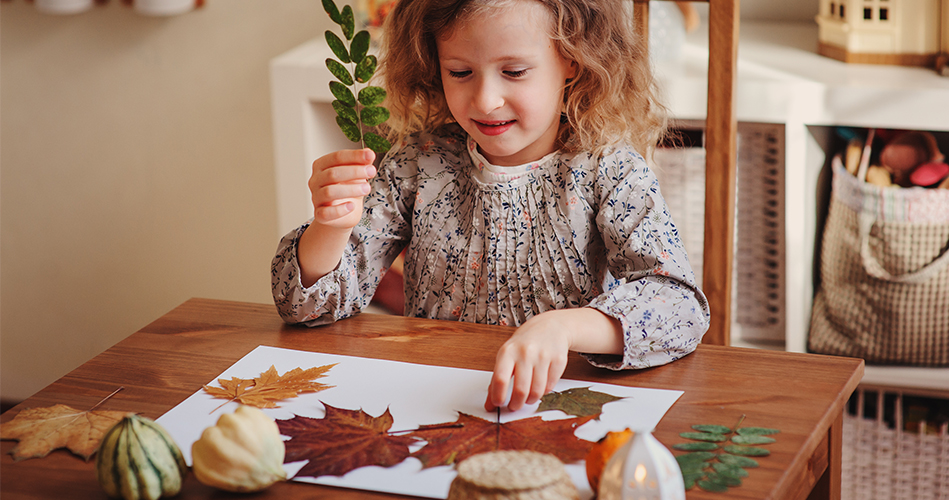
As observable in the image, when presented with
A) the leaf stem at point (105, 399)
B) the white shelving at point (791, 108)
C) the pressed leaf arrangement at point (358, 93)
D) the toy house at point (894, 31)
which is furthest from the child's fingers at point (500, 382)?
the toy house at point (894, 31)

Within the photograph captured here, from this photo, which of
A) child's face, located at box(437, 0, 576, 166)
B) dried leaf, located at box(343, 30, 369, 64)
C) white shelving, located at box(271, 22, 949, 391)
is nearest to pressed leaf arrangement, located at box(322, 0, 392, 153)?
dried leaf, located at box(343, 30, 369, 64)

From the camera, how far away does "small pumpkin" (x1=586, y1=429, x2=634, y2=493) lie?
0.56 metres

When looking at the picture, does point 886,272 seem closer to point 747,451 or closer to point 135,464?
point 747,451

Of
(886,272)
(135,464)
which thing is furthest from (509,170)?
(886,272)

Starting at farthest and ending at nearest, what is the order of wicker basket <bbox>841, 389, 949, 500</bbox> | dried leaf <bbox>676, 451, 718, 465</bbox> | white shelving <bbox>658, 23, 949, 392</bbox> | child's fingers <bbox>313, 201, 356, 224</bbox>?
1. wicker basket <bbox>841, 389, 949, 500</bbox>
2. white shelving <bbox>658, 23, 949, 392</bbox>
3. child's fingers <bbox>313, 201, 356, 224</bbox>
4. dried leaf <bbox>676, 451, 718, 465</bbox>

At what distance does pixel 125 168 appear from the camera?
214 cm

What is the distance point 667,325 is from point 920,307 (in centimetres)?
84

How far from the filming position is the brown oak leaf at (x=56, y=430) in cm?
66

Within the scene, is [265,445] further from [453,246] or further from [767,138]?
[767,138]

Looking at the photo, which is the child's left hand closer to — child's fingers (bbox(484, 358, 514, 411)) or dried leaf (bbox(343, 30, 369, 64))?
child's fingers (bbox(484, 358, 514, 411))

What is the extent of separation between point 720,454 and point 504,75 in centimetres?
48

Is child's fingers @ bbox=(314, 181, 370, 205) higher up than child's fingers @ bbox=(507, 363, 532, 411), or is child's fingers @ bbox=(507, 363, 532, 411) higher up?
child's fingers @ bbox=(314, 181, 370, 205)

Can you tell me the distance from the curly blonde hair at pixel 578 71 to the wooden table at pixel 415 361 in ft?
1.01

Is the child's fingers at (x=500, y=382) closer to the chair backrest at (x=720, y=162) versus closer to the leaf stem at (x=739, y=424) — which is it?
the leaf stem at (x=739, y=424)
